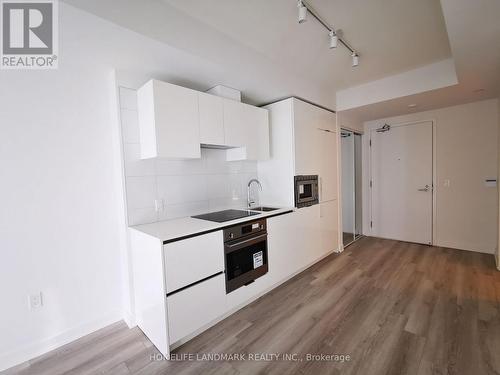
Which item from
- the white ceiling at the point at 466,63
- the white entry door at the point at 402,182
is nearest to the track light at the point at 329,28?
the white ceiling at the point at 466,63

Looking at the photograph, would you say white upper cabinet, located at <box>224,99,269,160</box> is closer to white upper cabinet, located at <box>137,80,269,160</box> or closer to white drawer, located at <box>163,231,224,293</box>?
white upper cabinet, located at <box>137,80,269,160</box>

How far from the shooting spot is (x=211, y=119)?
7.52 feet

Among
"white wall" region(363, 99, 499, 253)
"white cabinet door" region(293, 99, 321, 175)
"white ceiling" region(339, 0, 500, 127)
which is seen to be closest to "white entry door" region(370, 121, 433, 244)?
"white wall" region(363, 99, 499, 253)

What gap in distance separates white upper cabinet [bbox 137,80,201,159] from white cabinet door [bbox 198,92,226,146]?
6 centimetres

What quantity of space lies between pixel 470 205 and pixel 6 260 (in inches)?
219

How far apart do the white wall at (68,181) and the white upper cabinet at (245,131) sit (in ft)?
1.25

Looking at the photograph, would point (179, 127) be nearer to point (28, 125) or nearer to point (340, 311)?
point (28, 125)

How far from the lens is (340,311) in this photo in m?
2.21

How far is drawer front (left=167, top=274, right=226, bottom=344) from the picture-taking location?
1.72 metres

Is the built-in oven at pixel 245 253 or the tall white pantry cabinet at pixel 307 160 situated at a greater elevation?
the tall white pantry cabinet at pixel 307 160

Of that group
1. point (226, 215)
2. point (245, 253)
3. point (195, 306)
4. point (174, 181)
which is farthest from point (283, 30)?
point (195, 306)

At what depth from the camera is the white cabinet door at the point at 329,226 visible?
3.45 metres

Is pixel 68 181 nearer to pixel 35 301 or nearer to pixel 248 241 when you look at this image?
pixel 35 301

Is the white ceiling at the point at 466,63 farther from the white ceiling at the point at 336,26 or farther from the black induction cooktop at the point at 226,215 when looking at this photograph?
the black induction cooktop at the point at 226,215
